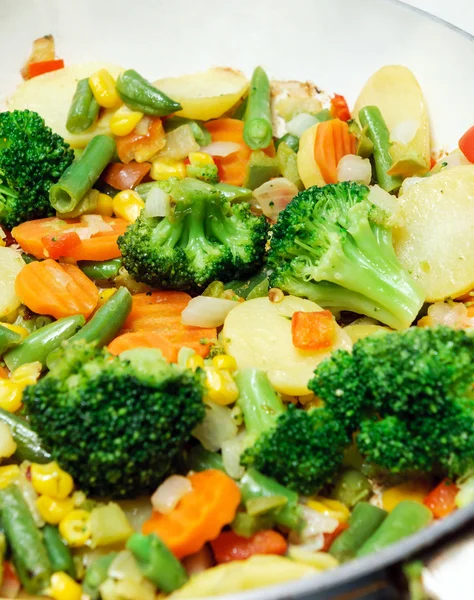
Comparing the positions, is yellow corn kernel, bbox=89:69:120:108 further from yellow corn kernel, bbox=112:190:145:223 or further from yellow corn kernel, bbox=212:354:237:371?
yellow corn kernel, bbox=212:354:237:371

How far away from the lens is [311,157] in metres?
3.45

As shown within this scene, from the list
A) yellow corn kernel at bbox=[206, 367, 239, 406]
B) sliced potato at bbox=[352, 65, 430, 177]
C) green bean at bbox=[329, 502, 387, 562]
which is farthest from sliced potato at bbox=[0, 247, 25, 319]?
sliced potato at bbox=[352, 65, 430, 177]

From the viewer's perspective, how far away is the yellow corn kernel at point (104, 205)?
11.5 ft

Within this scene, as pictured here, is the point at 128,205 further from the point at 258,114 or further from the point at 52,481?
the point at 52,481

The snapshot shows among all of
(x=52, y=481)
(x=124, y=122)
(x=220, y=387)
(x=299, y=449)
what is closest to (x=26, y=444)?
(x=52, y=481)

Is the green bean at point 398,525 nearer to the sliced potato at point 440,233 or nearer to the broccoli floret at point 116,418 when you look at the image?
the broccoli floret at point 116,418

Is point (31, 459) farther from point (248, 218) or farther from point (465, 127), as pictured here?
point (465, 127)

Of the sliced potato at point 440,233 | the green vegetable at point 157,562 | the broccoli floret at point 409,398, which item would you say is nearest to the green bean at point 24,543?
the green vegetable at point 157,562

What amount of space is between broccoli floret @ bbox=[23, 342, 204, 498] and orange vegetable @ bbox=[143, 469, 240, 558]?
148 millimetres

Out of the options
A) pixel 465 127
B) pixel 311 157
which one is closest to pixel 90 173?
pixel 311 157

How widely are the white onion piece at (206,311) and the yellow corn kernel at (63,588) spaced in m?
1.18

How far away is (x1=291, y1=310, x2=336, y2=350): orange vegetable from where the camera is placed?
272 centimetres

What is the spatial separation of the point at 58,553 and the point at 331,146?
7.57 feet

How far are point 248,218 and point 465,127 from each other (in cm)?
127
